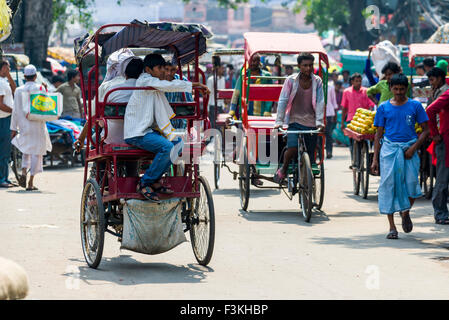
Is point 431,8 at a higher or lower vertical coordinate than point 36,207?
higher

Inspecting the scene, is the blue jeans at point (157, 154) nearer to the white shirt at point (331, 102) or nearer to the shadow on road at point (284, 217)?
the shadow on road at point (284, 217)

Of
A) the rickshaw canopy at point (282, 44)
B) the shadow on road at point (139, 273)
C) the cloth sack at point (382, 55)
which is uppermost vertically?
the rickshaw canopy at point (282, 44)

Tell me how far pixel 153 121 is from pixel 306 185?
3595 mm

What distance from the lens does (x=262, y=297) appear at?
6.70m

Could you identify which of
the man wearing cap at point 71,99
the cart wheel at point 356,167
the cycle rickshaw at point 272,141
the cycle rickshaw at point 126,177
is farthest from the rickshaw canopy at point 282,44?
the man wearing cap at point 71,99

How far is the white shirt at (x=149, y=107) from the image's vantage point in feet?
25.7

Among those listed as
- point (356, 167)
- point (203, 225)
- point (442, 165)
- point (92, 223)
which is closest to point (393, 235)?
point (442, 165)

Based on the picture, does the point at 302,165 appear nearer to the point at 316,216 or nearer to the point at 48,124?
the point at 316,216

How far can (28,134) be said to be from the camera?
1484 centimetres

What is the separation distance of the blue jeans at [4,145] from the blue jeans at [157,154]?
741 cm

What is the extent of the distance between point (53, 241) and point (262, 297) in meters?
3.41

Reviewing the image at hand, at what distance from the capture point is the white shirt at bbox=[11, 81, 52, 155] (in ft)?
48.0

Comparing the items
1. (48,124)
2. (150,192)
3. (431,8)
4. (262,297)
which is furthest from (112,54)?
(431,8)

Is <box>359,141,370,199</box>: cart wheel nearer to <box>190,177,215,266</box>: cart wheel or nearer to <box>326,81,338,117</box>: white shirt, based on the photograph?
<box>190,177,215,266</box>: cart wheel
